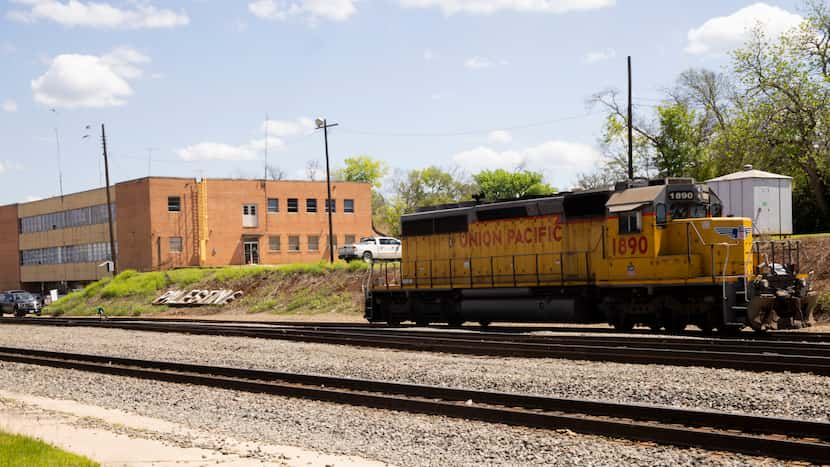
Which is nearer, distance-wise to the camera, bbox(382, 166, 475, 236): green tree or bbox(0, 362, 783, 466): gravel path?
bbox(0, 362, 783, 466): gravel path

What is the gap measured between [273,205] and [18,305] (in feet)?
87.9

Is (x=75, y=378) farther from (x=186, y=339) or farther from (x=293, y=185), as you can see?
(x=293, y=185)

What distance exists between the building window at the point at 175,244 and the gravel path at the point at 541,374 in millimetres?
43761

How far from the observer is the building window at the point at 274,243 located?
68.5 metres

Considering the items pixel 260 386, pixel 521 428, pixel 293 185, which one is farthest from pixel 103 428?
pixel 293 185

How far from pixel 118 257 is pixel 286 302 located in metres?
34.2

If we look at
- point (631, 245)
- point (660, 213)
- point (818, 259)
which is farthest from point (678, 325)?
point (818, 259)

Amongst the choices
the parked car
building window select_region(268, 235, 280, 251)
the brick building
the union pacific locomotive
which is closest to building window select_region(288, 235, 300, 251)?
the brick building

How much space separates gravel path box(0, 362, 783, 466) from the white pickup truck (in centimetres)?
3590

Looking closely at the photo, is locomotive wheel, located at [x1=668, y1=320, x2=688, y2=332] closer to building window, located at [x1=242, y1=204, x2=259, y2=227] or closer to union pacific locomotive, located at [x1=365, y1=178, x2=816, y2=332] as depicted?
union pacific locomotive, located at [x1=365, y1=178, x2=816, y2=332]

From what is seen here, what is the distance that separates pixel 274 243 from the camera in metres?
68.8

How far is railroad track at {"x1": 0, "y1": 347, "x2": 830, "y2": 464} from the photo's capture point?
7531mm

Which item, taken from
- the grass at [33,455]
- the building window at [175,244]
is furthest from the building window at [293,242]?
the grass at [33,455]

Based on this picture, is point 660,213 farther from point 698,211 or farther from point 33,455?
point 33,455
